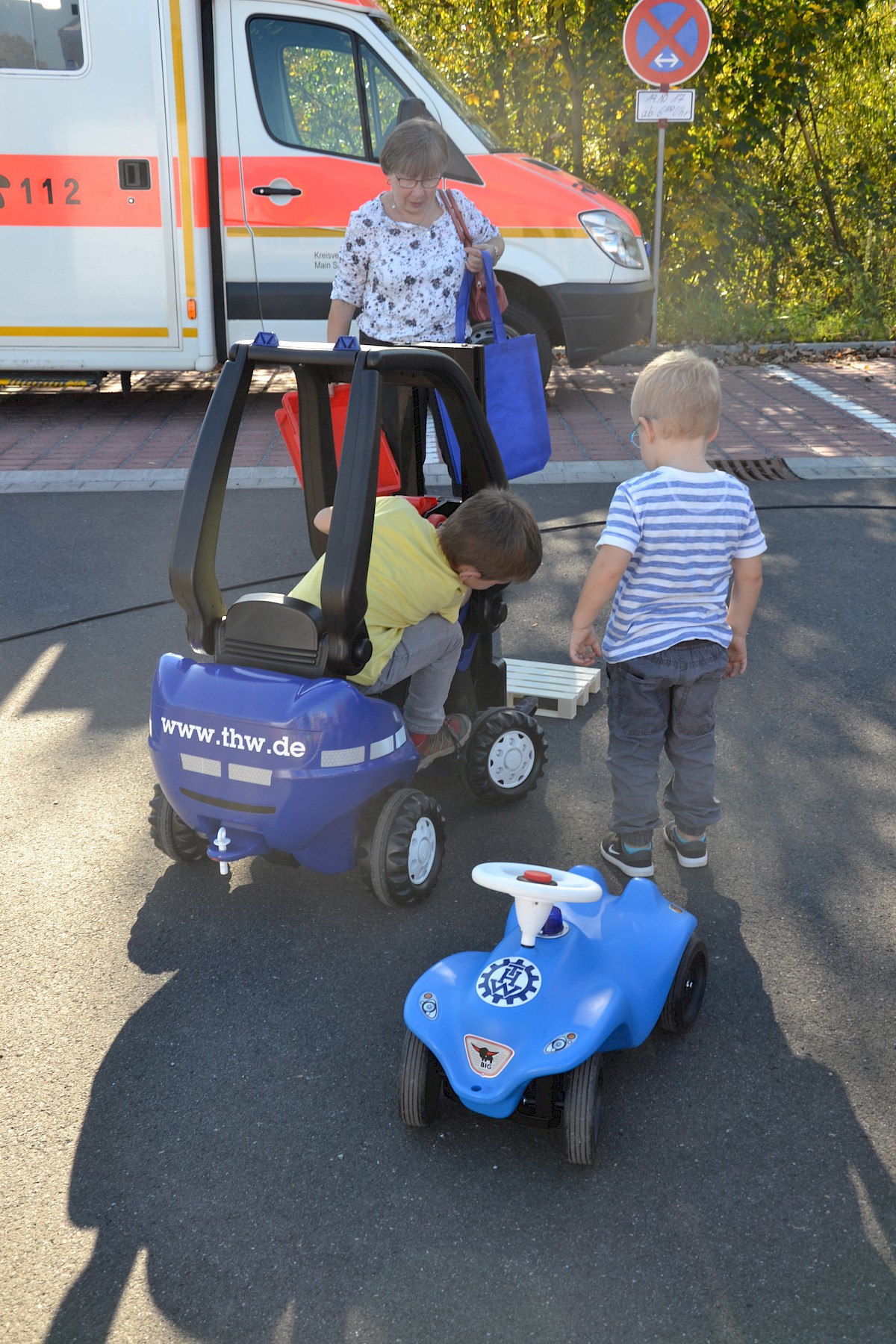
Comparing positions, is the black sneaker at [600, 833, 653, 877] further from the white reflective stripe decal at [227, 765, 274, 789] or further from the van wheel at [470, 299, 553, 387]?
the van wheel at [470, 299, 553, 387]

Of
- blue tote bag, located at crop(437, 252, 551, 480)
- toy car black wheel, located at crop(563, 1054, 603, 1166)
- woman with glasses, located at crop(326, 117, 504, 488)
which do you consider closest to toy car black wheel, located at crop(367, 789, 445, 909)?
toy car black wheel, located at crop(563, 1054, 603, 1166)

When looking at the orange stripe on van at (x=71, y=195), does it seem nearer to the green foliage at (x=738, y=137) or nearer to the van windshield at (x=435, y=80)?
the van windshield at (x=435, y=80)

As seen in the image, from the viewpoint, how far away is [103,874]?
→ 11.0 feet

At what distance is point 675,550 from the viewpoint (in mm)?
3010

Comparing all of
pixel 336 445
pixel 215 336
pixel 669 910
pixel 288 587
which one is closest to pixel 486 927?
pixel 669 910

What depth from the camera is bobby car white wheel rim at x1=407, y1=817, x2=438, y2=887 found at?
3.07 meters

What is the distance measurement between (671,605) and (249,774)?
3.72 feet

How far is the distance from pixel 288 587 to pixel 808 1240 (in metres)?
3.90

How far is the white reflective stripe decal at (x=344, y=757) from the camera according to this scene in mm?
2840

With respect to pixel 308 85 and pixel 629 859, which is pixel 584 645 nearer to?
pixel 629 859

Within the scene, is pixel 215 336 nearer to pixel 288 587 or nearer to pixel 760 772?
pixel 288 587

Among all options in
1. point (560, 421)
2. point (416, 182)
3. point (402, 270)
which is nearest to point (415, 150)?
point (416, 182)

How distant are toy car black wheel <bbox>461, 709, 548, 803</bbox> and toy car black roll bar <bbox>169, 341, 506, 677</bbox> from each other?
703 mm

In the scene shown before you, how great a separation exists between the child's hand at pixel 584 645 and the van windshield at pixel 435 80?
249 inches
